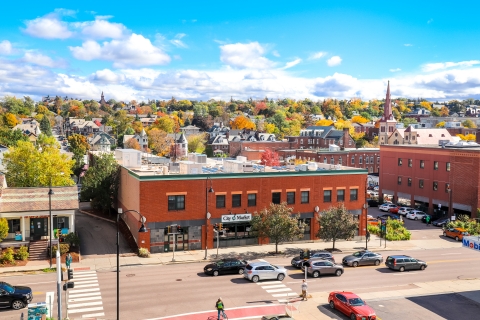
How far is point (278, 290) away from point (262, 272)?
7.58ft

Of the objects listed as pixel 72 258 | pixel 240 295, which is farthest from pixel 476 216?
pixel 72 258

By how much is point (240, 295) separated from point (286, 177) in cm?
1900

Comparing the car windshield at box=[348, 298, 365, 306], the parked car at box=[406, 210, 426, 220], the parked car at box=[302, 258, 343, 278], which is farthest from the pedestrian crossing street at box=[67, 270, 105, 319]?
the parked car at box=[406, 210, 426, 220]

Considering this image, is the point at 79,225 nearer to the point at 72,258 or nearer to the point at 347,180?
the point at 72,258

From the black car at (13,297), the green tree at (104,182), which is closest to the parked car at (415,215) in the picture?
the green tree at (104,182)

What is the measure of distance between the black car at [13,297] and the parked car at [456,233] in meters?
45.7

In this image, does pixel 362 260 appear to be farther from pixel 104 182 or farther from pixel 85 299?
pixel 104 182

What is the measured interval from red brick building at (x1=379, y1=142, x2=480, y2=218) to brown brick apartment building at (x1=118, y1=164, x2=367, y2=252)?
20.9m

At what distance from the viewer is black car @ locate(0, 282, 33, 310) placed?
27.4m

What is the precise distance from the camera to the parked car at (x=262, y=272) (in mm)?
34031

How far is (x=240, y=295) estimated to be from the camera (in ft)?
102

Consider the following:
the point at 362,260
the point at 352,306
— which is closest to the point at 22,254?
the point at 352,306

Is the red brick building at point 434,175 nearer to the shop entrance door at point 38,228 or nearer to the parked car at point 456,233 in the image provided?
the parked car at point 456,233

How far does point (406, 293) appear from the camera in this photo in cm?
3231
